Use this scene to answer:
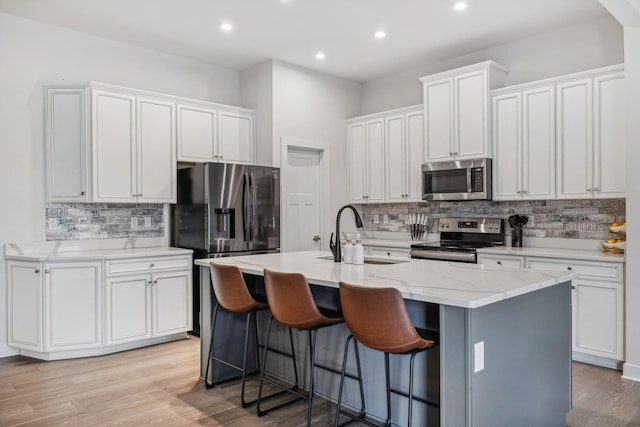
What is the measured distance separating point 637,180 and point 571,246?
3.36ft

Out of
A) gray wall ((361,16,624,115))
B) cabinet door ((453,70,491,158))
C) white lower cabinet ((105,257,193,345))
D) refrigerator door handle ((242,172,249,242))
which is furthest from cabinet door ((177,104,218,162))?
cabinet door ((453,70,491,158))

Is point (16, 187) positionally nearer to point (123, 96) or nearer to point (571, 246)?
→ point (123, 96)

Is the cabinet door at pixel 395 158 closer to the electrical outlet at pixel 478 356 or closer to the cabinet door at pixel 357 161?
the cabinet door at pixel 357 161

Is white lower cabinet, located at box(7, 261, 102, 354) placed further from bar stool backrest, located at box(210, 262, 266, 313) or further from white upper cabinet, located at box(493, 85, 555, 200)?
white upper cabinet, located at box(493, 85, 555, 200)

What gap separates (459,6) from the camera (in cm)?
388

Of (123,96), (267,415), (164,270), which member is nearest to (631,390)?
(267,415)

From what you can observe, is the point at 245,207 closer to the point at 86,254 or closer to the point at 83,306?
the point at 86,254

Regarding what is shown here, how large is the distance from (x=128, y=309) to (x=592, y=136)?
14.0 feet

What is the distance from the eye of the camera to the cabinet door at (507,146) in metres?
4.33

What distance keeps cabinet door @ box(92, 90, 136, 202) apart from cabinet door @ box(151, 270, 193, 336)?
2.83ft

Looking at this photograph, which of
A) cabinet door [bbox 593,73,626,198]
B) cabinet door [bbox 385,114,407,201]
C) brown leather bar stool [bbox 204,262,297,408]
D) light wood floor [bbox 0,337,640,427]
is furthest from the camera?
cabinet door [bbox 385,114,407,201]

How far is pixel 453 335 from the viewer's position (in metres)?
1.94

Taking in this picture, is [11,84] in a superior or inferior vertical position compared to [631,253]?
superior

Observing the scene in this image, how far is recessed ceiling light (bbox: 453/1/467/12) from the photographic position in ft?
12.5
